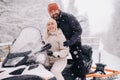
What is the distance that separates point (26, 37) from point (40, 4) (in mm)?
25965

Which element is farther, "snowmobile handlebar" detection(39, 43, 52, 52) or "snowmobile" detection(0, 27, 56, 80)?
"snowmobile handlebar" detection(39, 43, 52, 52)

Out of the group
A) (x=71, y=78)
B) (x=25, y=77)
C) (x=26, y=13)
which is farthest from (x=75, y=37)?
(x=26, y=13)

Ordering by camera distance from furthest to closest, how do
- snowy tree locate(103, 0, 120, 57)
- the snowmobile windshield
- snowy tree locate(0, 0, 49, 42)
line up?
1. snowy tree locate(103, 0, 120, 57)
2. snowy tree locate(0, 0, 49, 42)
3. the snowmobile windshield

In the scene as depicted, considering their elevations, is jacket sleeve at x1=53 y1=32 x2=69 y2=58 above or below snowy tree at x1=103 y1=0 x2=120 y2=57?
above

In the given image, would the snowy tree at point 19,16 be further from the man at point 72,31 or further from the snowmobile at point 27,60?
the snowmobile at point 27,60

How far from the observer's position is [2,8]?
24.4m

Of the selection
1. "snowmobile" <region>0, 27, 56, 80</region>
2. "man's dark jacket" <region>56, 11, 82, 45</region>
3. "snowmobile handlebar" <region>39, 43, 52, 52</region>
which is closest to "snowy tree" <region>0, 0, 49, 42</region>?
"man's dark jacket" <region>56, 11, 82, 45</region>

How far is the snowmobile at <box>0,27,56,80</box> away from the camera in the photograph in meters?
5.77

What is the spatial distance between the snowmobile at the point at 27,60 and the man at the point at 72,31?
0.59 meters

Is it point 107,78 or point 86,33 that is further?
point 86,33

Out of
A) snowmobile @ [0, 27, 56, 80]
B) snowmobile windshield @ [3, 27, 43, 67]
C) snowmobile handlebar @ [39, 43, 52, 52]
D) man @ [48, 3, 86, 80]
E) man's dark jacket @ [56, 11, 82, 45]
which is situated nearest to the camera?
snowmobile @ [0, 27, 56, 80]

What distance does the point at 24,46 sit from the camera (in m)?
6.19

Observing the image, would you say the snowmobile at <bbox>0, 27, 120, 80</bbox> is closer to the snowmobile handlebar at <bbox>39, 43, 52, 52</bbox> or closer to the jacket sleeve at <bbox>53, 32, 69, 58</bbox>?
the snowmobile handlebar at <bbox>39, 43, 52, 52</bbox>

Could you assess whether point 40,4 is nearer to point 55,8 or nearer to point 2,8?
point 2,8
